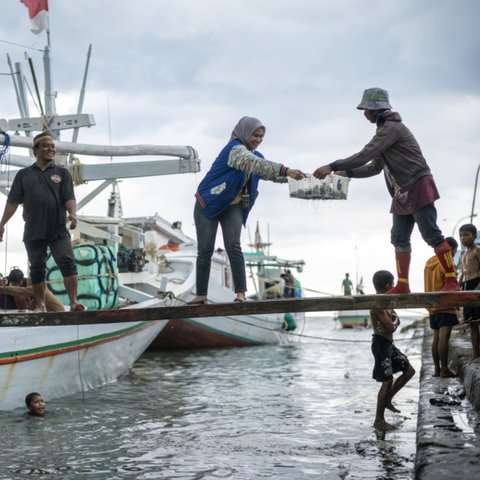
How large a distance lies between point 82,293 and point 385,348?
21.7 feet

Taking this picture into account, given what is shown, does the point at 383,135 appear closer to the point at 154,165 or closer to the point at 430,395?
the point at 430,395

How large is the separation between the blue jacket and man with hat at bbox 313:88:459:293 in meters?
0.69

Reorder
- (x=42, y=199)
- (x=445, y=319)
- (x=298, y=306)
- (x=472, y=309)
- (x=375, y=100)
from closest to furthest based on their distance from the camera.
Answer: (x=298, y=306), (x=375, y=100), (x=42, y=199), (x=472, y=309), (x=445, y=319)

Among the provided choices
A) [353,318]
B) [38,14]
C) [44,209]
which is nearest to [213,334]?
[38,14]

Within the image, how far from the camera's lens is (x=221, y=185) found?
6.74 metres

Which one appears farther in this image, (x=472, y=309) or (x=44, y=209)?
(x=472, y=309)

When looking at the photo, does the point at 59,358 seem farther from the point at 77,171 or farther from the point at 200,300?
the point at 200,300

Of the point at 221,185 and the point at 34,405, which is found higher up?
the point at 221,185

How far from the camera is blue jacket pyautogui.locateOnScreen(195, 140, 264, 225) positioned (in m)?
6.71

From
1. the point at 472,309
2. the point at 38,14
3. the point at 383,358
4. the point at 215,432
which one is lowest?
the point at 215,432

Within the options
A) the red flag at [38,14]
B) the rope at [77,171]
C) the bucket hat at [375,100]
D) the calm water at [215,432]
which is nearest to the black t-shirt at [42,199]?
the calm water at [215,432]

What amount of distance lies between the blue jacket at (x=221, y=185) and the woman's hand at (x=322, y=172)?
0.55m

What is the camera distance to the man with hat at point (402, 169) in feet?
21.4

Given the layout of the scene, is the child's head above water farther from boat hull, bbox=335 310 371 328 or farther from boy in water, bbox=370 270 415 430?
boat hull, bbox=335 310 371 328
